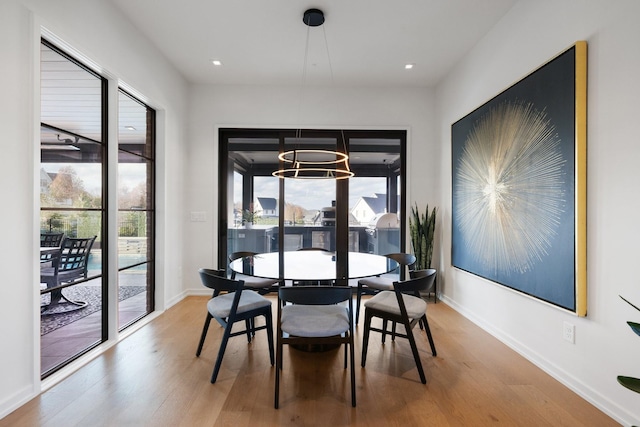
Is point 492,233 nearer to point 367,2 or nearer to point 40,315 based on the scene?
point 367,2

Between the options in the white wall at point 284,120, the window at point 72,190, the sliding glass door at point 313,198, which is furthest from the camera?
the sliding glass door at point 313,198

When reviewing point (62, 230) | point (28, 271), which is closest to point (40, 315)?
point (28, 271)

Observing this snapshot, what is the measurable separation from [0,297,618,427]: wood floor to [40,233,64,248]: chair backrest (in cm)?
93

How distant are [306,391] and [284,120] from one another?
136 inches

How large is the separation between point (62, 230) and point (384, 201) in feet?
12.0

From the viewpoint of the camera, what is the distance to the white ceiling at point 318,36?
277cm

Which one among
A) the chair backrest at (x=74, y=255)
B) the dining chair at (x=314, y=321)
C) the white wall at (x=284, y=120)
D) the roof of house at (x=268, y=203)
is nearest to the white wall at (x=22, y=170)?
the chair backrest at (x=74, y=255)

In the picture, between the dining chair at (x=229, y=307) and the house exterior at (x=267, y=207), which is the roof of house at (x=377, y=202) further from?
the dining chair at (x=229, y=307)

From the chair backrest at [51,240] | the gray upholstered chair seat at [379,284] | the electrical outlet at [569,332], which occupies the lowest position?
the electrical outlet at [569,332]

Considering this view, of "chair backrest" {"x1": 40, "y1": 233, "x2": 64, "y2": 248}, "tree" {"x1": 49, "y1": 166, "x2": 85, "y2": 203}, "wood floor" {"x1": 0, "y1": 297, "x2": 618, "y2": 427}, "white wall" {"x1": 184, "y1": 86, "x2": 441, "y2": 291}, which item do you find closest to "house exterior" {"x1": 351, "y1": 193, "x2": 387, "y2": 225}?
"white wall" {"x1": 184, "y1": 86, "x2": 441, "y2": 291}

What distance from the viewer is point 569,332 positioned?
2.15m

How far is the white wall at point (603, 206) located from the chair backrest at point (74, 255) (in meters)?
3.55

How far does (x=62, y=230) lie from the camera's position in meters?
2.31

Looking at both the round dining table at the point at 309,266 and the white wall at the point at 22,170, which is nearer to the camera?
Answer: the white wall at the point at 22,170
